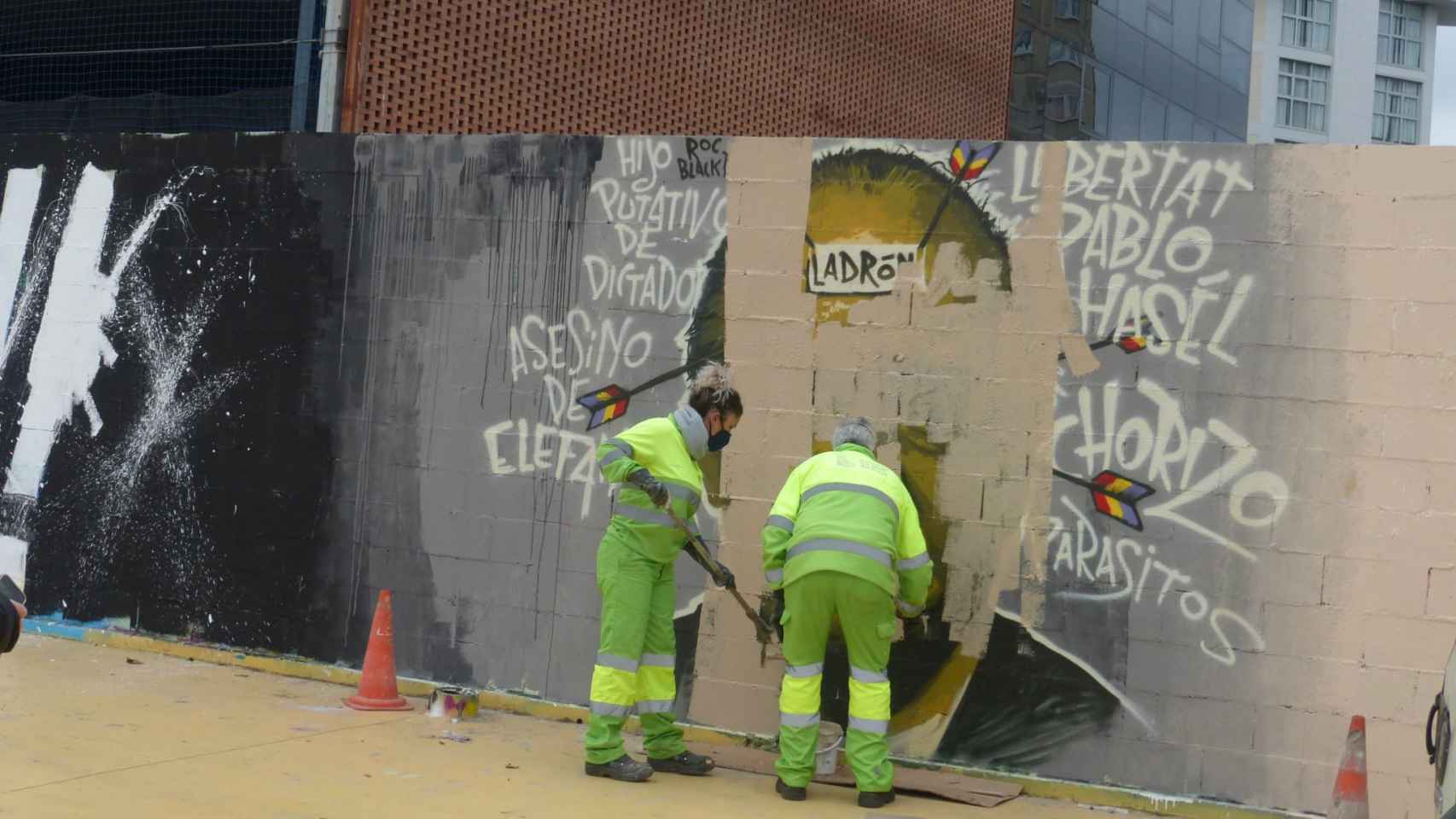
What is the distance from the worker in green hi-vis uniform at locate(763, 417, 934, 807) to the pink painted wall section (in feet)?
2.20

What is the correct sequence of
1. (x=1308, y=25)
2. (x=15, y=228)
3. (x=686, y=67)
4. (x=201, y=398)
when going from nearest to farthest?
(x=201, y=398) < (x=15, y=228) < (x=686, y=67) < (x=1308, y=25)

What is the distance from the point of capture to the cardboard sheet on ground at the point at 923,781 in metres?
6.62

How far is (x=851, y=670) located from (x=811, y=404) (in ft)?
4.84

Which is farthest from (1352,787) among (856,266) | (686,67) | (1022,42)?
(1022,42)

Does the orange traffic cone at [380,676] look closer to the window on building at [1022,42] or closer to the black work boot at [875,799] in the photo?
the black work boot at [875,799]

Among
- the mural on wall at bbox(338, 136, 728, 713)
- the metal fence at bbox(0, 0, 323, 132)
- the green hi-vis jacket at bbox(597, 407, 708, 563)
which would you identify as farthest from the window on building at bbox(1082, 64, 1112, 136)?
the green hi-vis jacket at bbox(597, 407, 708, 563)

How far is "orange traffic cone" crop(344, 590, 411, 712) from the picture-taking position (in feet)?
25.5

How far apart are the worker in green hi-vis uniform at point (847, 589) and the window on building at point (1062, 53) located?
17.5 meters

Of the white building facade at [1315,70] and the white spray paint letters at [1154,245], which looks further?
the white building facade at [1315,70]

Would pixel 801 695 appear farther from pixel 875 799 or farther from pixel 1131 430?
pixel 1131 430

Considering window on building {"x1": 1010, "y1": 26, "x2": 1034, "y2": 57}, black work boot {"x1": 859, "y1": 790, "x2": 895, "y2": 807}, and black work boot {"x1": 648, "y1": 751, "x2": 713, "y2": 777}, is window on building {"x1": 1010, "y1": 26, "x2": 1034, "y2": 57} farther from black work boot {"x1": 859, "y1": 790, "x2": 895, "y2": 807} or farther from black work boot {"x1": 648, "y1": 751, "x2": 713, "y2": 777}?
black work boot {"x1": 859, "y1": 790, "x2": 895, "y2": 807}

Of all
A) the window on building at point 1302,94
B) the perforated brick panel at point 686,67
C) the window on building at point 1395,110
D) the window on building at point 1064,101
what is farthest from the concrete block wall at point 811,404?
the window on building at point 1395,110

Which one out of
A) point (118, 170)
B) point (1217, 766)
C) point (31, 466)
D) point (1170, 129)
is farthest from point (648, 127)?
point (1170, 129)

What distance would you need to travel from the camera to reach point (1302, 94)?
57688 mm
